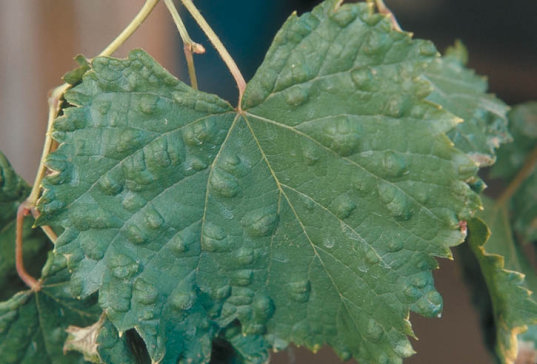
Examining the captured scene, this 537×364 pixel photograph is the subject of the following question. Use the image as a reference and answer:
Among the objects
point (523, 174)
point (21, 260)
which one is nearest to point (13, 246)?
point (21, 260)

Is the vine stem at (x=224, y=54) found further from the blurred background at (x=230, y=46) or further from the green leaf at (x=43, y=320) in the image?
the green leaf at (x=43, y=320)

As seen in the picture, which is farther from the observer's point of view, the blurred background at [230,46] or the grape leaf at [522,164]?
the grape leaf at [522,164]

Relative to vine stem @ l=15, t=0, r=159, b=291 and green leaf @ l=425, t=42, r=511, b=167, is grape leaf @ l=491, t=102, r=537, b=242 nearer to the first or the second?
green leaf @ l=425, t=42, r=511, b=167

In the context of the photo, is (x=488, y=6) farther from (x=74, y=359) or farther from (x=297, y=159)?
(x=74, y=359)

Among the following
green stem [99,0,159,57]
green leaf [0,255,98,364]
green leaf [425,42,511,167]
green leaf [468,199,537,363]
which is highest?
green stem [99,0,159,57]

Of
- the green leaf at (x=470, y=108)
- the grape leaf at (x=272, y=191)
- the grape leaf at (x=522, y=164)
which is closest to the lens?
the grape leaf at (x=272, y=191)

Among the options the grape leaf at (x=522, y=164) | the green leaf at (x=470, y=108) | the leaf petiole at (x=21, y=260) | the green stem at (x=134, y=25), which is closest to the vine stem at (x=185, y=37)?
the green stem at (x=134, y=25)

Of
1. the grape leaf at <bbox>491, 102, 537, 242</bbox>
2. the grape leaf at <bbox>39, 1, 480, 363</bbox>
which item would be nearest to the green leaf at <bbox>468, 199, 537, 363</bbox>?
the grape leaf at <bbox>39, 1, 480, 363</bbox>

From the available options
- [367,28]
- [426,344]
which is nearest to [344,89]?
[367,28]
